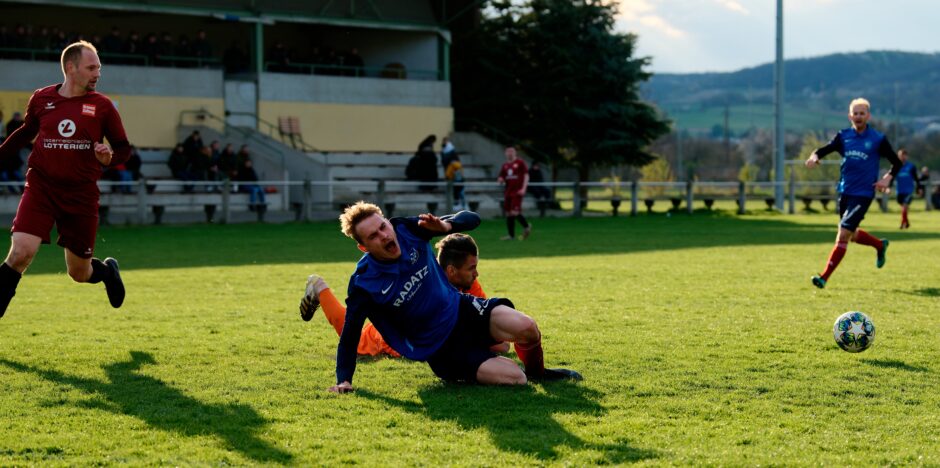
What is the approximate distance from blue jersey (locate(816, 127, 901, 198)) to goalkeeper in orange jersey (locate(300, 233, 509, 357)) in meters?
6.58

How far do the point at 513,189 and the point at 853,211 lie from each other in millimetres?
10218

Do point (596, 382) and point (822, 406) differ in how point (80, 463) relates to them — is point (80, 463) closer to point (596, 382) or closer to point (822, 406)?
point (596, 382)

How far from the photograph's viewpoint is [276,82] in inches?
1454

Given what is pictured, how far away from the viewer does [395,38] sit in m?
41.6

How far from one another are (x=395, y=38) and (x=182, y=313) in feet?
104

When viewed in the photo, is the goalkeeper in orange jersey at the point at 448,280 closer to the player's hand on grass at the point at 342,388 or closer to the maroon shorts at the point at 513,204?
the player's hand on grass at the point at 342,388

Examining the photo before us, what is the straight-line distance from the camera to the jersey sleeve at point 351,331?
22.2 ft

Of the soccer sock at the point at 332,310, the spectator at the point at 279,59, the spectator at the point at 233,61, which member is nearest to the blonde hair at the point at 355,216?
the soccer sock at the point at 332,310

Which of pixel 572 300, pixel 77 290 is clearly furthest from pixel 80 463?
pixel 77 290

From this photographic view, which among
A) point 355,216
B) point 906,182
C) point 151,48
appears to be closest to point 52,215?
point 355,216

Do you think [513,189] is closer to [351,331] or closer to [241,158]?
[241,158]

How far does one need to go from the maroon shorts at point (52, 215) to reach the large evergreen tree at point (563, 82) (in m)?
33.0

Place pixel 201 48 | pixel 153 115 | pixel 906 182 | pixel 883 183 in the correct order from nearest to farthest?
1. pixel 883 183
2. pixel 906 182
3. pixel 153 115
4. pixel 201 48

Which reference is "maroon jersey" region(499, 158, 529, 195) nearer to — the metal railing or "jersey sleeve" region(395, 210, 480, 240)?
the metal railing
